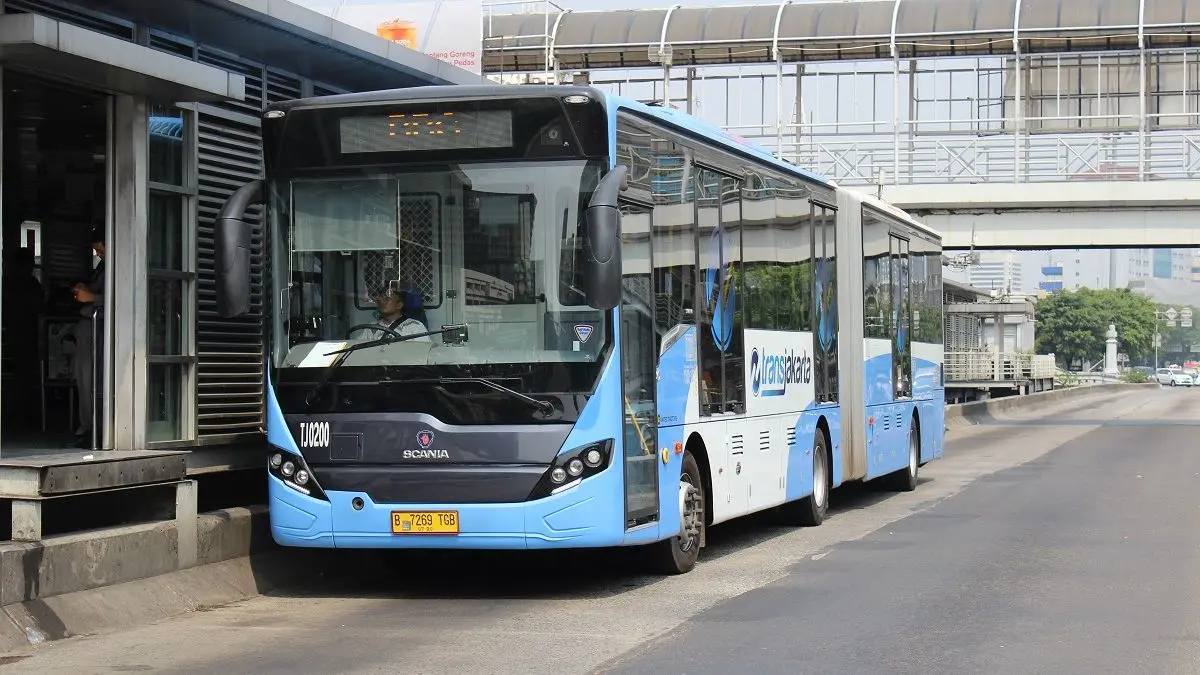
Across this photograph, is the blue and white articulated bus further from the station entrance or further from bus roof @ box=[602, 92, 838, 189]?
the station entrance

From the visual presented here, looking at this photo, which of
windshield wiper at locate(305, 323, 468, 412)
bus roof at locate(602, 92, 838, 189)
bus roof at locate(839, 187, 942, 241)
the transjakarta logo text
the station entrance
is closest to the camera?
windshield wiper at locate(305, 323, 468, 412)

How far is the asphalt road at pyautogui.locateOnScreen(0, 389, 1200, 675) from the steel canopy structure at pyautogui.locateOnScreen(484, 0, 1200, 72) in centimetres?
2399

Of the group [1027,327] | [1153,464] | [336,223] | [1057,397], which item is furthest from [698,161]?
[1027,327]

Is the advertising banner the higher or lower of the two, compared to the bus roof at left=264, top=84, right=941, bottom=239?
higher

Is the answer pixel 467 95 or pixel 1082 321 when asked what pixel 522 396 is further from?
pixel 1082 321

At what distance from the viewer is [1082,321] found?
169m

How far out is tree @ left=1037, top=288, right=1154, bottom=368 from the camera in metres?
170

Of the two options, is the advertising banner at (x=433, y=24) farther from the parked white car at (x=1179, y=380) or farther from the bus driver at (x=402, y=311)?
the parked white car at (x=1179, y=380)

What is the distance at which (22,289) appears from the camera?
1630 centimetres

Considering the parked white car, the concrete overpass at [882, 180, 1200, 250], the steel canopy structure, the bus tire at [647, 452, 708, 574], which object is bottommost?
the parked white car

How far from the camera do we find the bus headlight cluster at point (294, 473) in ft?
36.6

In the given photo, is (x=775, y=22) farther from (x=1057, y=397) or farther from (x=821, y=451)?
(x=1057, y=397)

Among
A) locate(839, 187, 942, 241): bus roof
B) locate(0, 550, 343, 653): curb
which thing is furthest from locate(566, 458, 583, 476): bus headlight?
locate(839, 187, 942, 241): bus roof

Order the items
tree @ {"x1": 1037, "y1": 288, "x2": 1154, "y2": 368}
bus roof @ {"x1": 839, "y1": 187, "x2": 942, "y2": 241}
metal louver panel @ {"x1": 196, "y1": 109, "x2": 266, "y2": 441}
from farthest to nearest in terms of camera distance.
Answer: tree @ {"x1": 1037, "y1": 288, "x2": 1154, "y2": 368} → bus roof @ {"x1": 839, "y1": 187, "x2": 942, "y2": 241} → metal louver panel @ {"x1": 196, "y1": 109, "x2": 266, "y2": 441}
